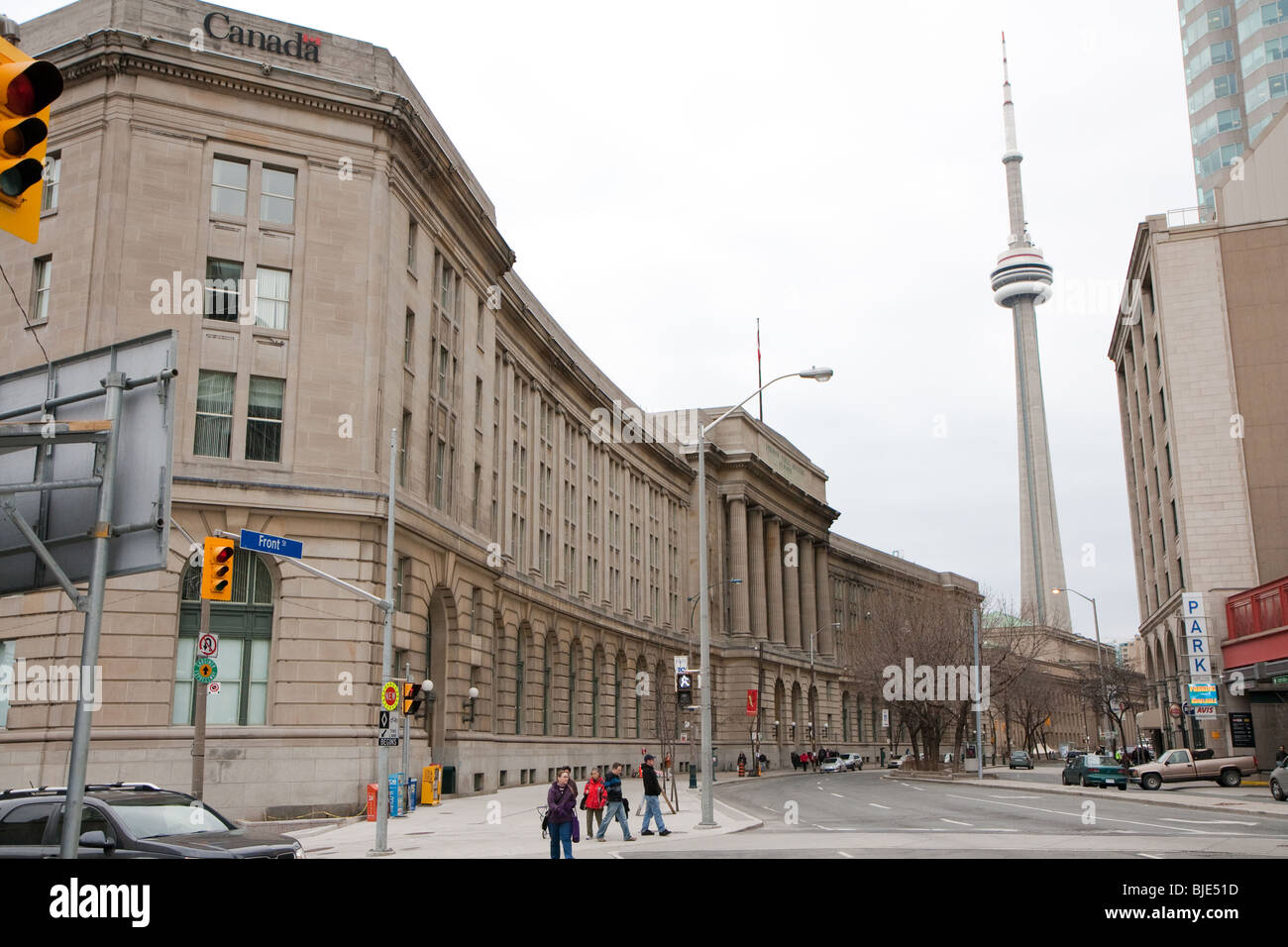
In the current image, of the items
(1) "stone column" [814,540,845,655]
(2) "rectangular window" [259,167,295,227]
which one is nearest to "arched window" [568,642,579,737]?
(2) "rectangular window" [259,167,295,227]

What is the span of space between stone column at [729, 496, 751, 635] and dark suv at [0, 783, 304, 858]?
81.4 meters

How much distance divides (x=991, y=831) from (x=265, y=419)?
2407 cm

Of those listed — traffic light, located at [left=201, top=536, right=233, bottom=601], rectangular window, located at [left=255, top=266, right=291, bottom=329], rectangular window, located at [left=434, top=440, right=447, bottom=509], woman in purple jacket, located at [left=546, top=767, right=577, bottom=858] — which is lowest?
woman in purple jacket, located at [left=546, top=767, right=577, bottom=858]

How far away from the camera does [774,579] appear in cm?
10381

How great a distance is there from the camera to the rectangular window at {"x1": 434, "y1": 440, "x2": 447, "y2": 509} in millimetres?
42062

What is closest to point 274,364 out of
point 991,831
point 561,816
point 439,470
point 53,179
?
point 439,470

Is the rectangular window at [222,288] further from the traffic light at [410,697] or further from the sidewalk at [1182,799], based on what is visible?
the sidewalk at [1182,799]

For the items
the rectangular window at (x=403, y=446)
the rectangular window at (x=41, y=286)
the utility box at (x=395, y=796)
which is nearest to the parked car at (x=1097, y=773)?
the utility box at (x=395, y=796)

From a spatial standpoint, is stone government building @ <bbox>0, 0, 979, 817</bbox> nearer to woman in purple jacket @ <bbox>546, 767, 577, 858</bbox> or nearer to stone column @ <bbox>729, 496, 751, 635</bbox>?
woman in purple jacket @ <bbox>546, 767, 577, 858</bbox>

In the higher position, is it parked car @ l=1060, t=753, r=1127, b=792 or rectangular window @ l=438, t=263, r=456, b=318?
rectangular window @ l=438, t=263, r=456, b=318
